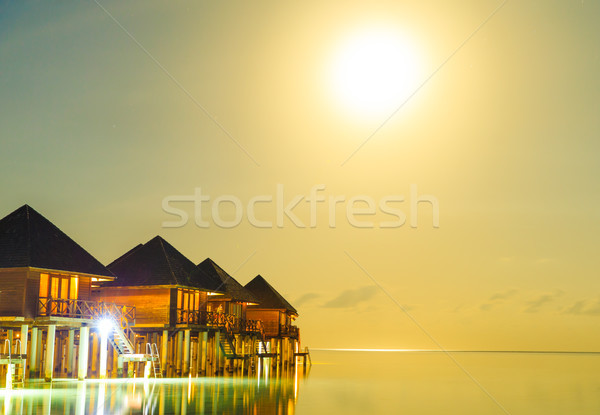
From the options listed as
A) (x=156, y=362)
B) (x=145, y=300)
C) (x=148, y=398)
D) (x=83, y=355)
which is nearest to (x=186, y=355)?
(x=156, y=362)

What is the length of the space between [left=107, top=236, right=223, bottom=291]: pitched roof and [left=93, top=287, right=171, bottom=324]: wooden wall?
0.65 meters

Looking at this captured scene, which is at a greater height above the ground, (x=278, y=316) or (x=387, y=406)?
(x=278, y=316)

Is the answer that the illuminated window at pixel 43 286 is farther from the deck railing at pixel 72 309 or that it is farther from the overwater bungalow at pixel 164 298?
the overwater bungalow at pixel 164 298

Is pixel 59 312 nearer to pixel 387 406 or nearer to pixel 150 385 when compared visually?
pixel 150 385

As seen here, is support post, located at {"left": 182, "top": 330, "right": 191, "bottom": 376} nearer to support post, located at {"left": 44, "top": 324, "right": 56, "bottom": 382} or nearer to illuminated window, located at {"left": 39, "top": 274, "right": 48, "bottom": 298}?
illuminated window, located at {"left": 39, "top": 274, "right": 48, "bottom": 298}

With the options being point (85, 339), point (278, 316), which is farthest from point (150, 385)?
point (278, 316)

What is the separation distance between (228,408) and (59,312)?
1297 centimetres

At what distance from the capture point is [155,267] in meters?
46.6

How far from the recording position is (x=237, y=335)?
6000 cm

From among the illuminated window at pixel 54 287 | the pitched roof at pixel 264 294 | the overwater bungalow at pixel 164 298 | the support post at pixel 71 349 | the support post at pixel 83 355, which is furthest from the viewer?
the pitched roof at pixel 264 294

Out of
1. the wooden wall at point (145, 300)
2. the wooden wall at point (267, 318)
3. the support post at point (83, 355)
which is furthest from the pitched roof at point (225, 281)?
the support post at point (83, 355)

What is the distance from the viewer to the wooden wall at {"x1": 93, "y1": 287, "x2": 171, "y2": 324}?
45219 mm

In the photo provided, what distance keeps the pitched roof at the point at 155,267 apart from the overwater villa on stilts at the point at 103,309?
0.25ft

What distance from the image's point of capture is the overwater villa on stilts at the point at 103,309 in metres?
36.2
